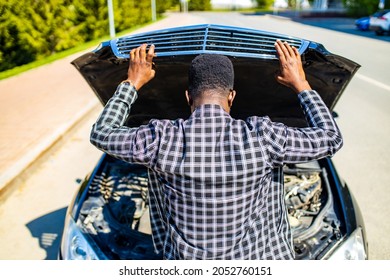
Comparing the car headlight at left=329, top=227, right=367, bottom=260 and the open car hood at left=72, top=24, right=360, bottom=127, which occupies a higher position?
the open car hood at left=72, top=24, right=360, bottom=127

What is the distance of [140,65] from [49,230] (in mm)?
2732

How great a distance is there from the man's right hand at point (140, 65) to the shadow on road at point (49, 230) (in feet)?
7.53

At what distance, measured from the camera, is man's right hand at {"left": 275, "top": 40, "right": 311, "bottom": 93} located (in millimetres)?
1887

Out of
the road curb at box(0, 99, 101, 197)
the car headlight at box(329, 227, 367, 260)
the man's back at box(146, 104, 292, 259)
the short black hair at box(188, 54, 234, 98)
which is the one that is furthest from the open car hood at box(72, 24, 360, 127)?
the road curb at box(0, 99, 101, 197)

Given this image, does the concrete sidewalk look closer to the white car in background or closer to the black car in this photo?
the black car

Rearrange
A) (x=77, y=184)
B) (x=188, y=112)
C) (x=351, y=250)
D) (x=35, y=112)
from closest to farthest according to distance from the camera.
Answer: (x=351, y=250) < (x=188, y=112) < (x=77, y=184) < (x=35, y=112)

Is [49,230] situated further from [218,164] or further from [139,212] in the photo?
[218,164]

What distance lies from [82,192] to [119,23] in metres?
24.4

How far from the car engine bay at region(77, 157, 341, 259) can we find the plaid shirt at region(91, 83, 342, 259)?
0.87 m

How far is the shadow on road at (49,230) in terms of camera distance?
367 cm

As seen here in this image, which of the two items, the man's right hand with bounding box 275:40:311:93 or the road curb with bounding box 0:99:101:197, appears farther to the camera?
the road curb with bounding box 0:99:101:197

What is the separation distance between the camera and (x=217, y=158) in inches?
62.1

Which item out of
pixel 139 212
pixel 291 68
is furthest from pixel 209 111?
pixel 139 212

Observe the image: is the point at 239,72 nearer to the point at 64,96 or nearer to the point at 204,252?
the point at 204,252
